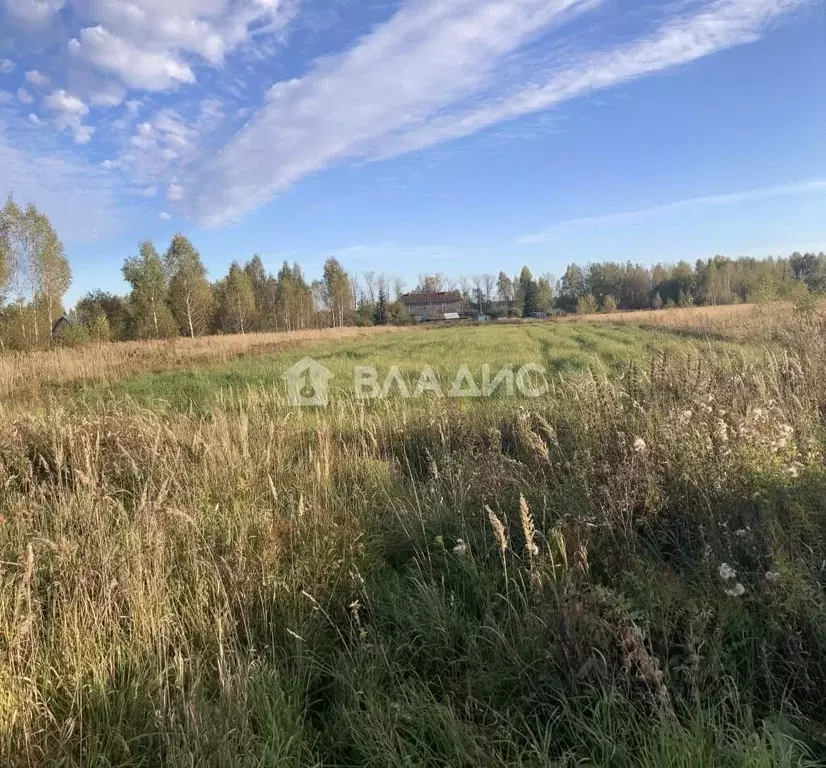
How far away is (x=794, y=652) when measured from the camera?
172 centimetres

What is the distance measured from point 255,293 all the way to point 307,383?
171 feet

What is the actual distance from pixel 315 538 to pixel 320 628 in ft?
2.17

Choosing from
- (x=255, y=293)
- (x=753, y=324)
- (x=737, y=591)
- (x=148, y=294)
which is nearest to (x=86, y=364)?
(x=737, y=591)

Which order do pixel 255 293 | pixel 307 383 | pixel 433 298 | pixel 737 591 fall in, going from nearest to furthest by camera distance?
1. pixel 737 591
2. pixel 307 383
3. pixel 255 293
4. pixel 433 298

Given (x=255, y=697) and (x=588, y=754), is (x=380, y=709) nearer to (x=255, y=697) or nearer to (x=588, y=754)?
(x=255, y=697)

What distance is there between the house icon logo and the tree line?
1188cm

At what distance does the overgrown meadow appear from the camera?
5.32ft

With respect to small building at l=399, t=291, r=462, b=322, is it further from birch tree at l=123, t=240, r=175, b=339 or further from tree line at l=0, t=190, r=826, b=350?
birch tree at l=123, t=240, r=175, b=339

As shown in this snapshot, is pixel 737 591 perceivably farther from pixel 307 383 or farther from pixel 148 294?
pixel 148 294

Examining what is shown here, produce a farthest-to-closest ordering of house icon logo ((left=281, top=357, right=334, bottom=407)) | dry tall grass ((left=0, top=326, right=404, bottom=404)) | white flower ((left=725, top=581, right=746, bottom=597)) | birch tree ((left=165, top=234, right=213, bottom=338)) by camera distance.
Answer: birch tree ((left=165, top=234, right=213, bottom=338)), dry tall grass ((left=0, top=326, right=404, bottom=404)), house icon logo ((left=281, top=357, right=334, bottom=407)), white flower ((left=725, top=581, right=746, bottom=597))

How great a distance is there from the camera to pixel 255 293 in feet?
190

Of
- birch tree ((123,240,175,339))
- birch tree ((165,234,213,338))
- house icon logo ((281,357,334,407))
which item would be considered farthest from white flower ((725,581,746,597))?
birch tree ((165,234,213,338))

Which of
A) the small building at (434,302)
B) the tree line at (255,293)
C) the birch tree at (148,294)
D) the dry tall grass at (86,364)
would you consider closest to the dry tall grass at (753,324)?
the tree line at (255,293)

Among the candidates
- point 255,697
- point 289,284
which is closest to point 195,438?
point 255,697
